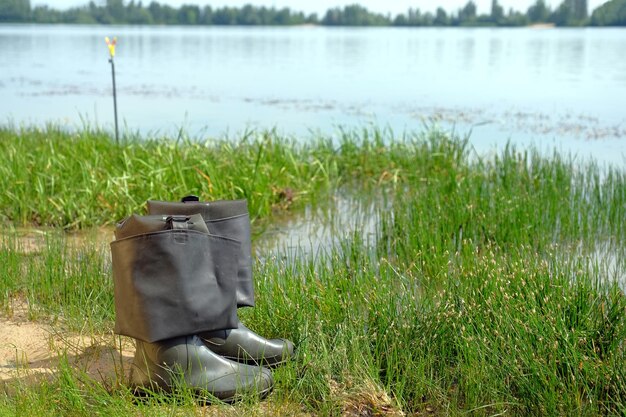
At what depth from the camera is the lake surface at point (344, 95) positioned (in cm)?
1130

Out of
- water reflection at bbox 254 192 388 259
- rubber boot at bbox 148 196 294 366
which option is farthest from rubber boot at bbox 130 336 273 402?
water reflection at bbox 254 192 388 259

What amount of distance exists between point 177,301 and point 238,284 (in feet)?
1.52

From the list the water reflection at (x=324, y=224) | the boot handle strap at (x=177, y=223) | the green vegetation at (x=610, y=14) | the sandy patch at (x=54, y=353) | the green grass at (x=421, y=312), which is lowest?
the water reflection at (x=324, y=224)

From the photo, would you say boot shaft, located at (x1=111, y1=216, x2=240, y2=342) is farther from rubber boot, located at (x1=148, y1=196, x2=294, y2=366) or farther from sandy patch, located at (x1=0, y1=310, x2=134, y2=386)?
sandy patch, located at (x1=0, y1=310, x2=134, y2=386)

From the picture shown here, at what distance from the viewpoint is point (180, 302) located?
3.14m

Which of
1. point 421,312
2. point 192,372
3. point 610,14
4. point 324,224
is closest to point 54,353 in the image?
point 192,372

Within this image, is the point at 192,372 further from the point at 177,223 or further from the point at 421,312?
the point at 421,312

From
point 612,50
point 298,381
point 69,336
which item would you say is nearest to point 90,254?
point 69,336

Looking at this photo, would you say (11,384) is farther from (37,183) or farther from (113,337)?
(37,183)

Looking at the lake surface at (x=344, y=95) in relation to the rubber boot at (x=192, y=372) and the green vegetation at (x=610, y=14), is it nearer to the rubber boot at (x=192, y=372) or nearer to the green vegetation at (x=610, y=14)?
the rubber boot at (x=192, y=372)

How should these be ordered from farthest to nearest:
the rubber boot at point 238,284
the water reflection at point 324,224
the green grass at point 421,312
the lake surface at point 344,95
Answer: the lake surface at point 344,95 < the water reflection at point 324,224 < the rubber boot at point 238,284 < the green grass at point 421,312

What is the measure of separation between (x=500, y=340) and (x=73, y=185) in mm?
4216

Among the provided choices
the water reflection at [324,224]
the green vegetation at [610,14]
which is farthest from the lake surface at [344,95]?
the green vegetation at [610,14]

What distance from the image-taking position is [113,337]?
391 centimetres
